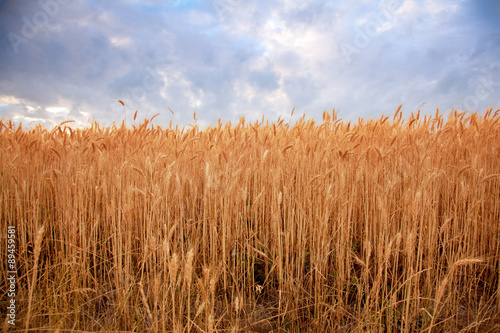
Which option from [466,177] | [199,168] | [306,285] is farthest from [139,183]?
[466,177]

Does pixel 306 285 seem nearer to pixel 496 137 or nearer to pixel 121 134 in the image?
pixel 121 134

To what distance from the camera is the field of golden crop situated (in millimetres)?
1574

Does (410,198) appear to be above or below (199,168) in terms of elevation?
below

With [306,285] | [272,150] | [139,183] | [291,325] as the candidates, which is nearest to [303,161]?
[272,150]

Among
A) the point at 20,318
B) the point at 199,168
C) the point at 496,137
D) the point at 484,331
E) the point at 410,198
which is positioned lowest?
the point at 484,331

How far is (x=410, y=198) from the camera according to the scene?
2.03 m

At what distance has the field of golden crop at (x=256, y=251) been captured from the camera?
5.16 ft

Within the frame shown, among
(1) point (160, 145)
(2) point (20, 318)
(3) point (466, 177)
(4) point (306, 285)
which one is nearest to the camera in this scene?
(2) point (20, 318)

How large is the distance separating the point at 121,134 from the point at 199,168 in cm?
135

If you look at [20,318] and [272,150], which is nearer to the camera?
[20,318]

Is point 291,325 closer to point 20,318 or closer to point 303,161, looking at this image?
point 303,161

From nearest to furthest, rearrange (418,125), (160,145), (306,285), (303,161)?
(306,285)
(303,161)
(160,145)
(418,125)

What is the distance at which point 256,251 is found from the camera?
188cm

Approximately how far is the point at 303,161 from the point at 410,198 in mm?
784
